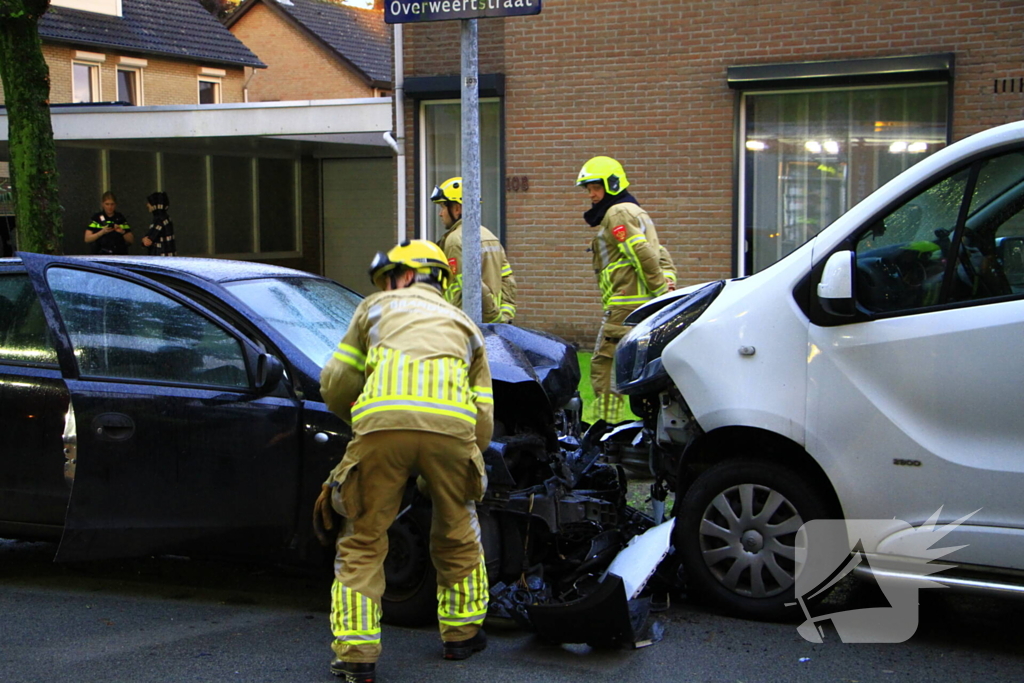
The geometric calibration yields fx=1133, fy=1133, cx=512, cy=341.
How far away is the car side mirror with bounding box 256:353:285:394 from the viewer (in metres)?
4.59

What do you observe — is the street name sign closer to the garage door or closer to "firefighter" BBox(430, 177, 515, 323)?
"firefighter" BBox(430, 177, 515, 323)

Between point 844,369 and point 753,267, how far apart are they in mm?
7802

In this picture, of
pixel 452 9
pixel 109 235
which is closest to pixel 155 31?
A: pixel 109 235

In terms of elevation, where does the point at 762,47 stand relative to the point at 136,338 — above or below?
above

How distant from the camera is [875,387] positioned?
4.41m

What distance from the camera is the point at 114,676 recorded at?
13.8 feet

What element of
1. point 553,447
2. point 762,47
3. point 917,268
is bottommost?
point 553,447

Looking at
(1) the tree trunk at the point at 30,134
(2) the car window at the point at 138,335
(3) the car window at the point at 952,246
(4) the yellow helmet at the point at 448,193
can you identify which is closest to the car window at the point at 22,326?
(2) the car window at the point at 138,335

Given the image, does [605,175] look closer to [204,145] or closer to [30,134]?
[30,134]

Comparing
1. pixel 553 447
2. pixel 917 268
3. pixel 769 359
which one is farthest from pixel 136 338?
pixel 917 268

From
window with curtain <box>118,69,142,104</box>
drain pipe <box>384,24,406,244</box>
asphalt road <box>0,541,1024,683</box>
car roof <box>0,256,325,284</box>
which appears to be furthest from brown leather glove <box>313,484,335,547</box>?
window with curtain <box>118,69,142,104</box>

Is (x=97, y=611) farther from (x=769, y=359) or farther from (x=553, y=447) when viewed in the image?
(x=769, y=359)

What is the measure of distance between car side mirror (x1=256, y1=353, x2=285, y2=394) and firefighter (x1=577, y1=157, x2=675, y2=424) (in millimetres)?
3201

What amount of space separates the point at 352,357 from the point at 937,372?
220 cm
